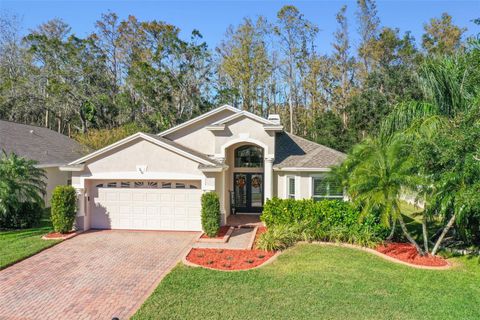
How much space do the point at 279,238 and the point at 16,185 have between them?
1202 cm

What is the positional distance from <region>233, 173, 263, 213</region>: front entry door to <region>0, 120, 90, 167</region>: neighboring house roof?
471 inches

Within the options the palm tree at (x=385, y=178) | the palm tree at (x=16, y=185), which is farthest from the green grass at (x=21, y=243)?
the palm tree at (x=385, y=178)

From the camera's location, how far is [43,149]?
2409 cm

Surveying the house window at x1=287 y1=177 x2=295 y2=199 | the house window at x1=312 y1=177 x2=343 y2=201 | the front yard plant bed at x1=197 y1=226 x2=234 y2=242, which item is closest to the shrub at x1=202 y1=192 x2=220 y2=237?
the front yard plant bed at x1=197 y1=226 x2=234 y2=242

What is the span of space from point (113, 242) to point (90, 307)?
6.07 m

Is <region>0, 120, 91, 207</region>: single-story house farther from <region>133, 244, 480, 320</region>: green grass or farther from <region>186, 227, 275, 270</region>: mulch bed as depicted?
<region>133, 244, 480, 320</region>: green grass

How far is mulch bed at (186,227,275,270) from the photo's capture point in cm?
1152

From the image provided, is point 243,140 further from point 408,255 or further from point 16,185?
point 16,185

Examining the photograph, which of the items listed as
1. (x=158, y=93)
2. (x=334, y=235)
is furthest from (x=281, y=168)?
(x=158, y=93)

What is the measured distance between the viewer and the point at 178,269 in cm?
1106

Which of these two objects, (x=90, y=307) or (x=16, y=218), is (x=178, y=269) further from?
(x=16, y=218)

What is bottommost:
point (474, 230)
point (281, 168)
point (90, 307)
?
point (90, 307)

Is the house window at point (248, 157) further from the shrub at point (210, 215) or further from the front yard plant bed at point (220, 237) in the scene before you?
the shrub at point (210, 215)

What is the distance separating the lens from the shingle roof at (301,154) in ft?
56.3
